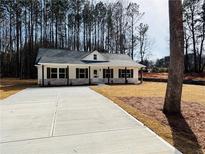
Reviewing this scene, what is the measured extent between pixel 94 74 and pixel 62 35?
69.0ft

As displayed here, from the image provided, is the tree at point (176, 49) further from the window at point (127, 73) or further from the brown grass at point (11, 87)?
the window at point (127, 73)

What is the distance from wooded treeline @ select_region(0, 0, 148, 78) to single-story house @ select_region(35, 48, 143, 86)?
50.0 feet

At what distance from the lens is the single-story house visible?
84.9 ft

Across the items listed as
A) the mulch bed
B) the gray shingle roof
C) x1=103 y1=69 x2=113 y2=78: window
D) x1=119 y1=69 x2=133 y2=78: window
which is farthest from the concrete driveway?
x1=119 y1=69 x2=133 y2=78: window

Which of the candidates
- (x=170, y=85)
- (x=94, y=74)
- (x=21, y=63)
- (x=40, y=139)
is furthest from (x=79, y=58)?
(x=40, y=139)

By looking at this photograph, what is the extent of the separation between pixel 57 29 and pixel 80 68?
71.3 feet

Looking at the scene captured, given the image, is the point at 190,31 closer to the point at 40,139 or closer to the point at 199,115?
the point at 199,115

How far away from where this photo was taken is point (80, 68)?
1095 inches

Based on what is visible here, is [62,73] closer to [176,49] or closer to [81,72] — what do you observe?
[81,72]

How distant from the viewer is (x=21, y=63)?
4228 centimetres

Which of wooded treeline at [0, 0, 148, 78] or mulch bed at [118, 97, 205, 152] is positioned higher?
wooded treeline at [0, 0, 148, 78]

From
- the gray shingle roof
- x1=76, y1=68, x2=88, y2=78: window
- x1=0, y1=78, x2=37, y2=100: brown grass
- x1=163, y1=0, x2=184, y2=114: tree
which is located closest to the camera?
x1=163, y1=0, x2=184, y2=114: tree

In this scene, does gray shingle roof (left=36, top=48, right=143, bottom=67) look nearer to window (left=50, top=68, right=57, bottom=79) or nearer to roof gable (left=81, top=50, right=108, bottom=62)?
roof gable (left=81, top=50, right=108, bottom=62)

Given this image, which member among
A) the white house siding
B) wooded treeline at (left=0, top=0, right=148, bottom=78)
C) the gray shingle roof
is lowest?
the white house siding
